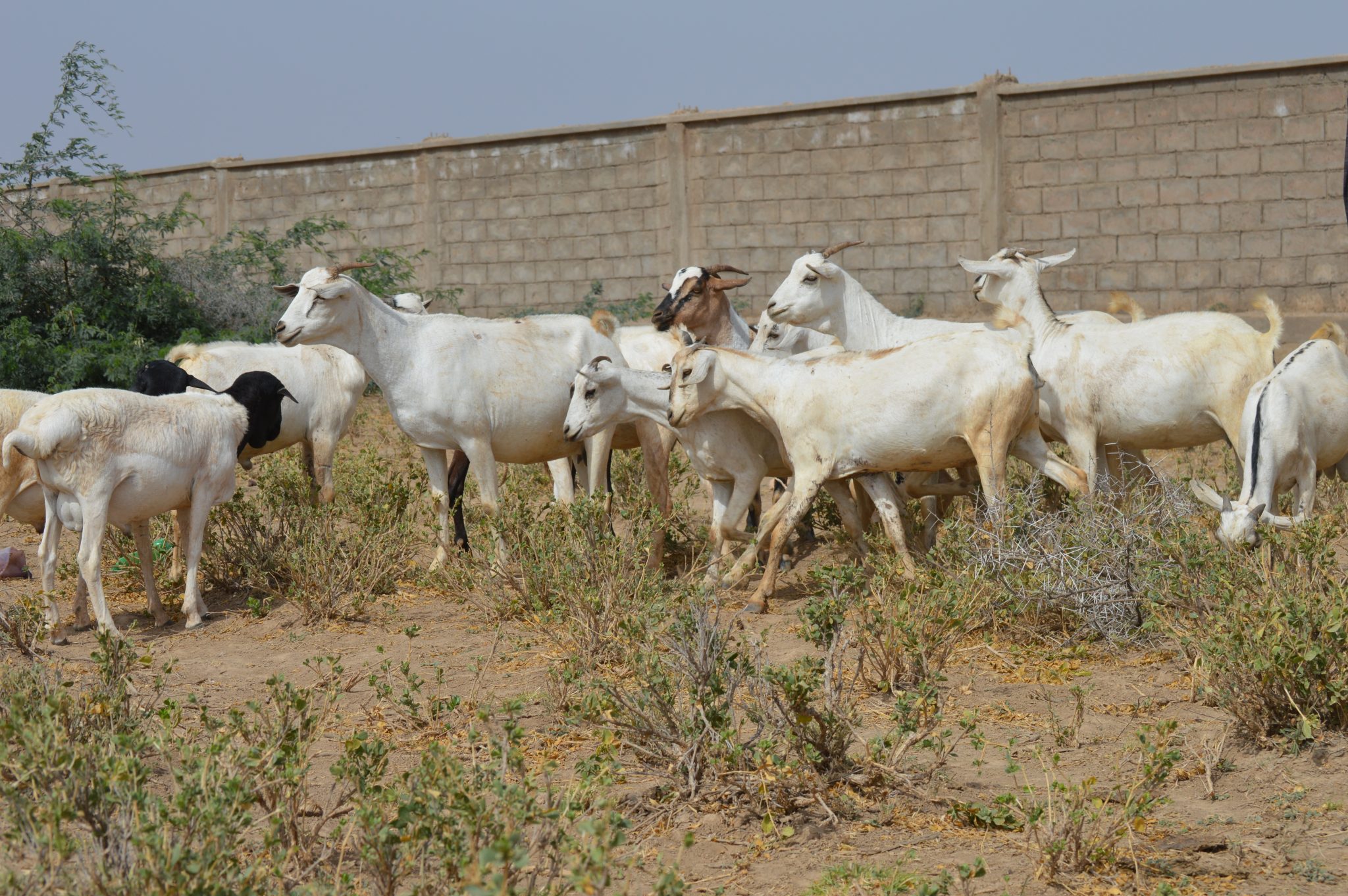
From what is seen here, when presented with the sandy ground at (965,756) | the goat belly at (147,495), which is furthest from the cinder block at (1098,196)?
the goat belly at (147,495)

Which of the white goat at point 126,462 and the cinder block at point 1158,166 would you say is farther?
the cinder block at point 1158,166

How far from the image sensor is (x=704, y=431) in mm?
7570

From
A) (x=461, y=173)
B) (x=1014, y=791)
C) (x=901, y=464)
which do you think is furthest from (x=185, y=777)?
(x=461, y=173)

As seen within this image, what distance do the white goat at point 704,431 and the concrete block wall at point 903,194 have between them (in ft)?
24.4

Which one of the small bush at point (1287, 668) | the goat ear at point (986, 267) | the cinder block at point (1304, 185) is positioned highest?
the cinder block at point (1304, 185)

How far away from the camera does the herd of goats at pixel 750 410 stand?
22.4ft

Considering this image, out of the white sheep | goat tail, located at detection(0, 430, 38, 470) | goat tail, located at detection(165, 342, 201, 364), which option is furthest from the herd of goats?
goat tail, located at detection(165, 342, 201, 364)

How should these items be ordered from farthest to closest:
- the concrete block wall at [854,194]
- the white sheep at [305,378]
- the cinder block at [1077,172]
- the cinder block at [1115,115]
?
the concrete block wall at [854,194] → the cinder block at [1077,172] → the cinder block at [1115,115] → the white sheep at [305,378]

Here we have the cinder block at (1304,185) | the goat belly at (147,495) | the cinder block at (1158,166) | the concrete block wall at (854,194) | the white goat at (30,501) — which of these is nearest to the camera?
the goat belly at (147,495)

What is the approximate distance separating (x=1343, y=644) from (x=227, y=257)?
13.7 m

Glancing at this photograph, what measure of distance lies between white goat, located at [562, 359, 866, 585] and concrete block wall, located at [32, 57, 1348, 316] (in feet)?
24.4

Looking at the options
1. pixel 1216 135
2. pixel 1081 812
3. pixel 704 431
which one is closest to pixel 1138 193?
pixel 1216 135

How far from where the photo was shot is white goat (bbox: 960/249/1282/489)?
7762 millimetres

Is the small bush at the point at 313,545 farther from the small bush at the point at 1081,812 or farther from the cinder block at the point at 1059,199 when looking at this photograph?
the cinder block at the point at 1059,199
